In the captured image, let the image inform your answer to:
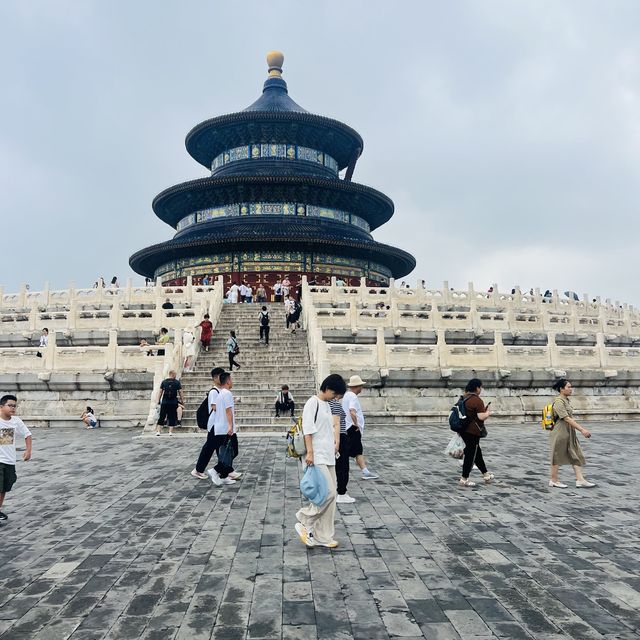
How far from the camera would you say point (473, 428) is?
7602 millimetres

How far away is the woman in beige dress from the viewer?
298 inches

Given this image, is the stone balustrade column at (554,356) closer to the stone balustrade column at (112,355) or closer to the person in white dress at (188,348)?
the person in white dress at (188,348)

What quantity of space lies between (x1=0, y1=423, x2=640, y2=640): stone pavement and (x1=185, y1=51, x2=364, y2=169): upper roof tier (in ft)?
120

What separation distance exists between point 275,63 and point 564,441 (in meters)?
49.6

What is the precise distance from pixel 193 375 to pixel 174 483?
8.12 metres

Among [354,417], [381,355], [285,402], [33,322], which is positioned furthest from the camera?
[33,322]

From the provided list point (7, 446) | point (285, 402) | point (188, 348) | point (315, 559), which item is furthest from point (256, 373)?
point (315, 559)

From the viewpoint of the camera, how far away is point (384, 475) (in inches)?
336

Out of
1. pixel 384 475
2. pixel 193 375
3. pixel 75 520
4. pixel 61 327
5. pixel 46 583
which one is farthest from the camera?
pixel 61 327

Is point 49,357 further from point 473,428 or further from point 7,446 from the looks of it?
point 473,428

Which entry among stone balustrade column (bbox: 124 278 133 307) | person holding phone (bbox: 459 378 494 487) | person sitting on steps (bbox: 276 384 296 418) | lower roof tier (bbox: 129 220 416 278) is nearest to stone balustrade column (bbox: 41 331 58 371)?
person sitting on steps (bbox: 276 384 296 418)

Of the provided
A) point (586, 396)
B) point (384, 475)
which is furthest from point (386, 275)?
point (384, 475)

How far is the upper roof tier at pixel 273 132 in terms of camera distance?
40062 millimetres

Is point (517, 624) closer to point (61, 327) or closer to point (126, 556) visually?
point (126, 556)
